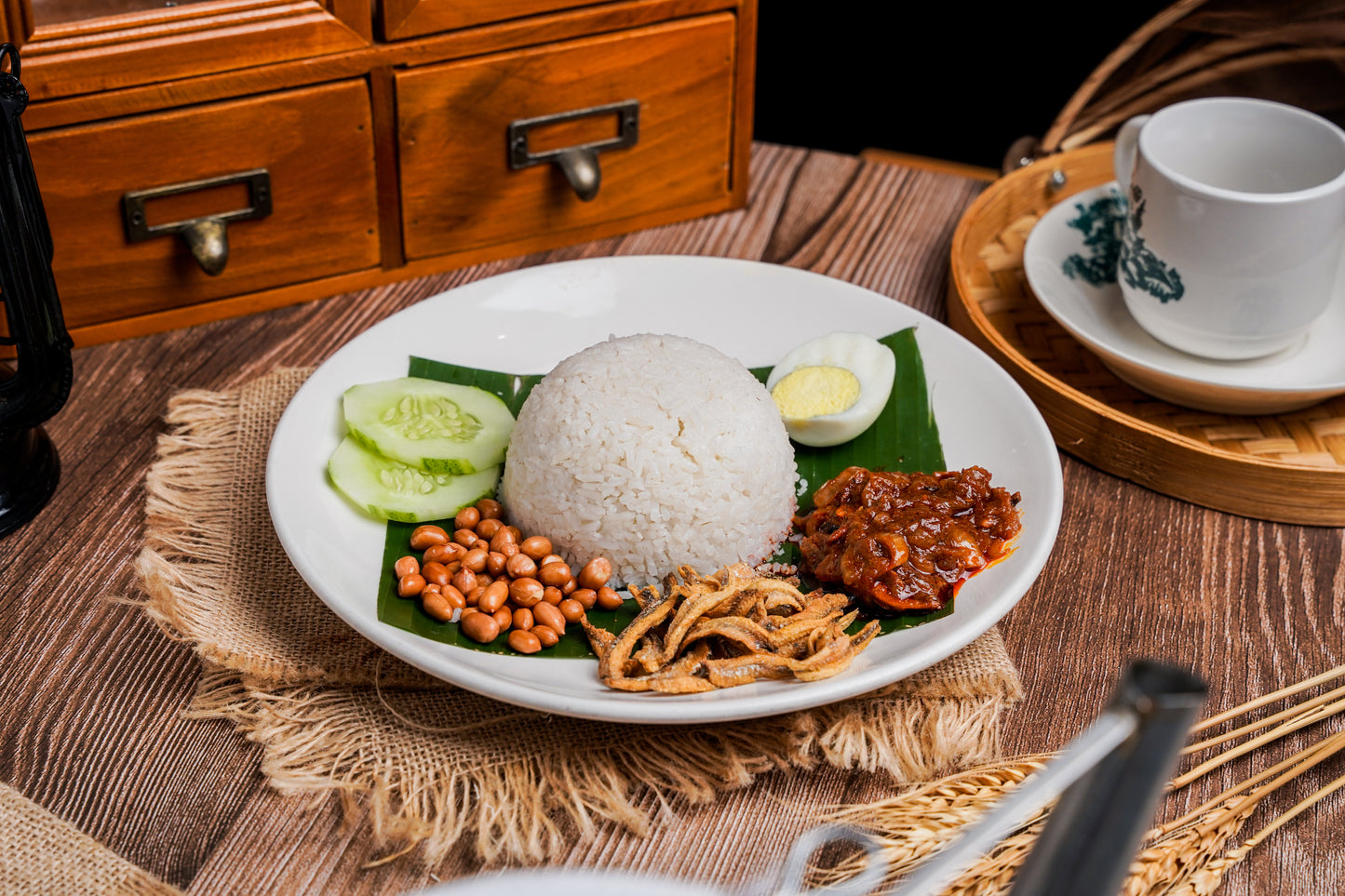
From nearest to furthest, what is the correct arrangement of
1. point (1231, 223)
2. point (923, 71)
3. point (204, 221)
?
point (1231, 223)
point (204, 221)
point (923, 71)

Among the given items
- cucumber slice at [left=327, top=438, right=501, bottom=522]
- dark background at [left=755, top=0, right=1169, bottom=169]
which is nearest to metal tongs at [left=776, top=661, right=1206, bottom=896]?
cucumber slice at [left=327, top=438, right=501, bottom=522]

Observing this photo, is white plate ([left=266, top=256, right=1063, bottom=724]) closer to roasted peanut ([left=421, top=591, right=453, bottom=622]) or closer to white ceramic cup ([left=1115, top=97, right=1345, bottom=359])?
roasted peanut ([left=421, top=591, right=453, bottom=622])

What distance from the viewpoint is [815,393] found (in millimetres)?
1918

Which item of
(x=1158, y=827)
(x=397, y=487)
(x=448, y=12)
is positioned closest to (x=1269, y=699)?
(x=1158, y=827)

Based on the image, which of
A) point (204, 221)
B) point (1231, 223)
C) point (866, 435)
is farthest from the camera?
A: point (204, 221)

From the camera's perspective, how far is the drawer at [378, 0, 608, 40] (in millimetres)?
2045

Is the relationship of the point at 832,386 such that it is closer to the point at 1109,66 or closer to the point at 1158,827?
the point at 1158,827

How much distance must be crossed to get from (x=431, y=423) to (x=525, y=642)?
478mm

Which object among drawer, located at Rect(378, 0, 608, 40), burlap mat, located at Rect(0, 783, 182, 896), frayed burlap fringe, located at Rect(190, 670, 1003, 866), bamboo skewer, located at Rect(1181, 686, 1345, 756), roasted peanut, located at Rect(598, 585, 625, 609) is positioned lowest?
burlap mat, located at Rect(0, 783, 182, 896)

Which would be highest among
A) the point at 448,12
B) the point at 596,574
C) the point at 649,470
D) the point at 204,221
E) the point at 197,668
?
the point at 448,12

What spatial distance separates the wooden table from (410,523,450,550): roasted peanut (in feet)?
1.14

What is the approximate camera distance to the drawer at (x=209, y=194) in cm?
194

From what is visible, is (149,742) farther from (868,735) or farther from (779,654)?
(868,735)

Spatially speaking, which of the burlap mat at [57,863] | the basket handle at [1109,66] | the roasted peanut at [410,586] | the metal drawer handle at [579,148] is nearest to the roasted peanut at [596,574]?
the roasted peanut at [410,586]
